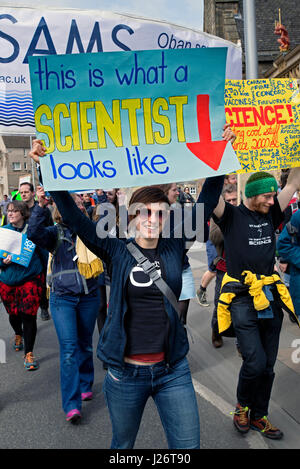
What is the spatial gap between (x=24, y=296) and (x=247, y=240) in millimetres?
2802

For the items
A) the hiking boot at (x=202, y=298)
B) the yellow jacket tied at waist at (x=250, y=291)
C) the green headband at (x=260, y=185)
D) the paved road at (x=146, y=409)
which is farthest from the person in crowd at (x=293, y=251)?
the hiking boot at (x=202, y=298)

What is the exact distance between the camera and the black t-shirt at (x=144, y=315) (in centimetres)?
231

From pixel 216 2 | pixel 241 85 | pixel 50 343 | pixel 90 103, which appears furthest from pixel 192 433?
pixel 216 2

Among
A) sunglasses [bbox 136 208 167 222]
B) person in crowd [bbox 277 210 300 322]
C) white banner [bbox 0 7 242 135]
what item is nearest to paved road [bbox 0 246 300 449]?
person in crowd [bbox 277 210 300 322]

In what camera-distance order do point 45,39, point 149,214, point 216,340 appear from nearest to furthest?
point 149,214, point 45,39, point 216,340

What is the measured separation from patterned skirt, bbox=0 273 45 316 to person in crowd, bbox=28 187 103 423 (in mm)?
1141

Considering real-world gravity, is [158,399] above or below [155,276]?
below

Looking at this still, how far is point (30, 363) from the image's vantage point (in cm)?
476

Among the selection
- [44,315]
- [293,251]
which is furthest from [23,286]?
[293,251]

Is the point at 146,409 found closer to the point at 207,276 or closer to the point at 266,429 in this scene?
the point at 266,429

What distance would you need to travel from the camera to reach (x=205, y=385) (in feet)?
14.0

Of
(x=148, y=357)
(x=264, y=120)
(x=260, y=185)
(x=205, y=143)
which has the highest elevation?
(x=264, y=120)

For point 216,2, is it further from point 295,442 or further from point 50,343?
point 295,442

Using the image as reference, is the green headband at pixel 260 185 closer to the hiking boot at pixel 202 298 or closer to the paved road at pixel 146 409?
the paved road at pixel 146 409
